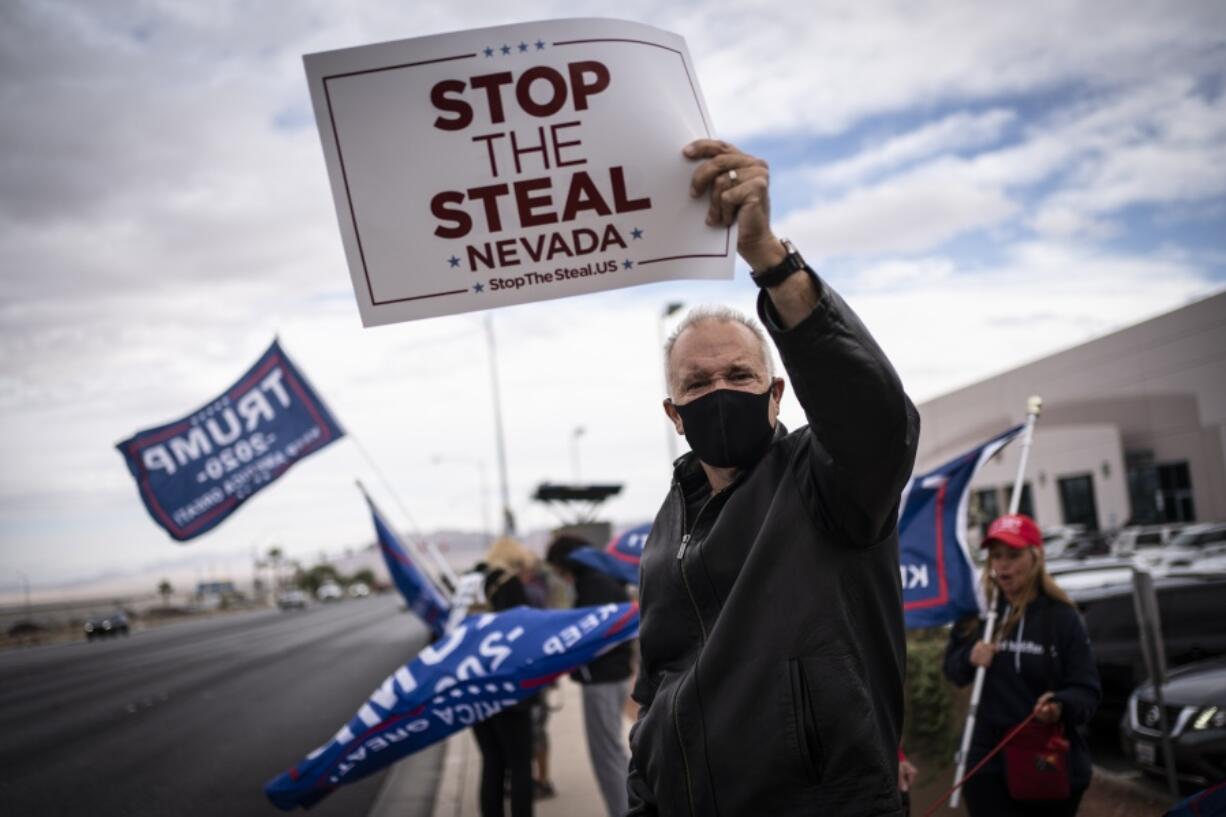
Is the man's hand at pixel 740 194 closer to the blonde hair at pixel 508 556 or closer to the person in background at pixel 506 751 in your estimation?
the person in background at pixel 506 751

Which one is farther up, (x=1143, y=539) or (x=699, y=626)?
(x=699, y=626)

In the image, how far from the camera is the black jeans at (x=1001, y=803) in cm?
385

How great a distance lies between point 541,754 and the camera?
7961 millimetres

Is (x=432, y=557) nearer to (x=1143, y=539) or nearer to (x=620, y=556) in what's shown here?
(x=620, y=556)

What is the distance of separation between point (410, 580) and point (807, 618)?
716cm

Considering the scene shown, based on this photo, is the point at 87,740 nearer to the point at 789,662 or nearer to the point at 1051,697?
the point at 1051,697

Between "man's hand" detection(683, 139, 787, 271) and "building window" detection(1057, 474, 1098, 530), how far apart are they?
137 feet

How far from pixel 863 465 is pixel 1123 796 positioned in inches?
182

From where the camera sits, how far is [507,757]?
19.0 feet

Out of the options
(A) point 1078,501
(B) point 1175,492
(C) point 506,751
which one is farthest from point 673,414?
(A) point 1078,501

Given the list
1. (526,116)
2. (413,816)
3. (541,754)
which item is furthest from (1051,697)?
(413,816)

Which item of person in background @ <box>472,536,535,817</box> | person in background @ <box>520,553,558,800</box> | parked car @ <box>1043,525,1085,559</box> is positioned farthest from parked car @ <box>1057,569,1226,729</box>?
parked car @ <box>1043,525,1085,559</box>

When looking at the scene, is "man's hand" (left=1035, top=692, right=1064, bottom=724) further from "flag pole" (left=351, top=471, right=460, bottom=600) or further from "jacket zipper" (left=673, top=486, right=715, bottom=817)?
"flag pole" (left=351, top=471, right=460, bottom=600)

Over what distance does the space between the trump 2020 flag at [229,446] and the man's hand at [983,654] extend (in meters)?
5.66
